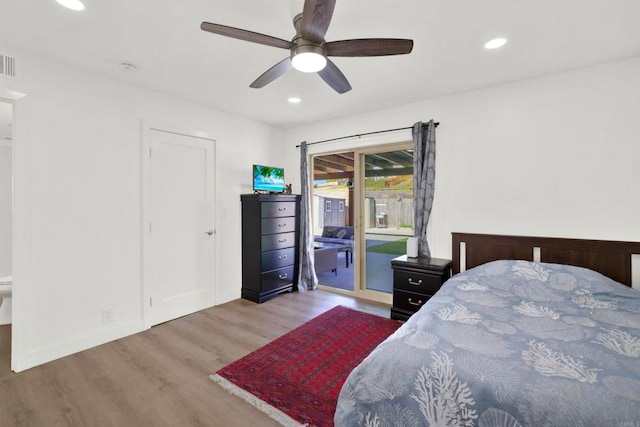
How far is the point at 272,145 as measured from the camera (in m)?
4.61

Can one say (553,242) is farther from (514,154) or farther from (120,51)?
(120,51)

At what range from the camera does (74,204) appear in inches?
102

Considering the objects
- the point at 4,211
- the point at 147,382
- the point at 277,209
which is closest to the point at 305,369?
the point at 147,382

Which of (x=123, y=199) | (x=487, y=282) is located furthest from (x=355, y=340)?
(x=123, y=199)

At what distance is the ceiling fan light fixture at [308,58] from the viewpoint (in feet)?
5.62

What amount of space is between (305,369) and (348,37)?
2.61 meters

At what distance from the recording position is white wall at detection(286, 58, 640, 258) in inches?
98.4

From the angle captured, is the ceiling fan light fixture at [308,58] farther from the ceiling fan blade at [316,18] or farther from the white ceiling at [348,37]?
the white ceiling at [348,37]

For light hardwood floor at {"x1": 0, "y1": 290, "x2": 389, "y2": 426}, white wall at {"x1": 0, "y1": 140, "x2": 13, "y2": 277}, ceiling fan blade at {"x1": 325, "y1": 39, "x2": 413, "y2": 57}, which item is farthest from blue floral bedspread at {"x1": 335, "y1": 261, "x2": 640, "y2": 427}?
white wall at {"x1": 0, "y1": 140, "x2": 13, "y2": 277}

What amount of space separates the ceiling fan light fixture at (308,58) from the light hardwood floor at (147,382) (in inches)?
88.2

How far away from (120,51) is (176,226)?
180 centimetres

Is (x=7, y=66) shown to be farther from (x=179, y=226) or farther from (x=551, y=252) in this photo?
(x=551, y=252)

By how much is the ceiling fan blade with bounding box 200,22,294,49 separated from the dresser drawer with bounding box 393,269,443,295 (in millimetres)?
2496

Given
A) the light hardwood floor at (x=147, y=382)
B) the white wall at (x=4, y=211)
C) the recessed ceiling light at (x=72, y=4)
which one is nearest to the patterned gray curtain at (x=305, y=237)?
Answer: the light hardwood floor at (x=147, y=382)
